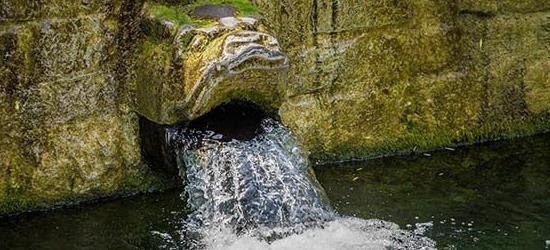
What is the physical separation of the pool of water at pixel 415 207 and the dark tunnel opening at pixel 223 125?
38 cm

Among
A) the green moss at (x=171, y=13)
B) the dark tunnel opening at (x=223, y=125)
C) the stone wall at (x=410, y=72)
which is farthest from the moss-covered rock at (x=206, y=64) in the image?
the stone wall at (x=410, y=72)

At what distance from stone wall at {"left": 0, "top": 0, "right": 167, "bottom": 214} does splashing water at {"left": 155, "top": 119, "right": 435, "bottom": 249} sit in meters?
0.60

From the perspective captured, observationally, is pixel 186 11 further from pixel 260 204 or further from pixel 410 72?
pixel 410 72

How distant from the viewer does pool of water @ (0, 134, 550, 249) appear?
527 centimetres

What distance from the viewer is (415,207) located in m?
5.70

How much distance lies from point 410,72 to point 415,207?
4.38 ft

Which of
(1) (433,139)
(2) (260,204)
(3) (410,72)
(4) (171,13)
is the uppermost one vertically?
(4) (171,13)

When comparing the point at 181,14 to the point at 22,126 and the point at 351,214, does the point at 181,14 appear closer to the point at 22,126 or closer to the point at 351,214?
the point at 22,126

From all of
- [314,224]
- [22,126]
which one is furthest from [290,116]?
[22,126]

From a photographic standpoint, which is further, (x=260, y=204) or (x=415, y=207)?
(x=415, y=207)

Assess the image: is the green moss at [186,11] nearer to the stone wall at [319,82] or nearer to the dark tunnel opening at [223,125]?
the stone wall at [319,82]

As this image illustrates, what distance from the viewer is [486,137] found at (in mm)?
6984

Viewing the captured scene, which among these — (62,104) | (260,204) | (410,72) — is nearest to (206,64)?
(260,204)

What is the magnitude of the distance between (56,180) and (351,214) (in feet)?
5.79
